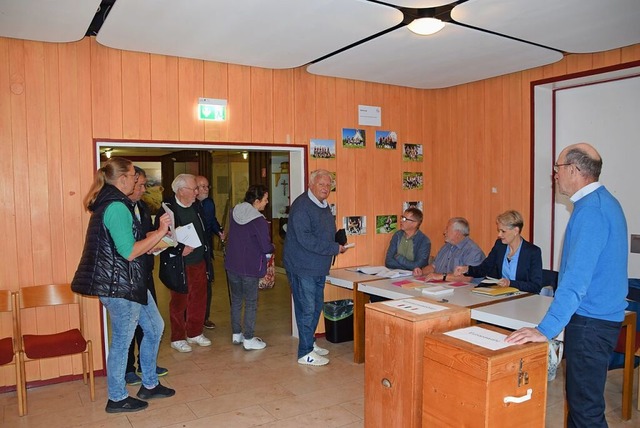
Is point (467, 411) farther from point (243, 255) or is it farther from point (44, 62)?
point (44, 62)

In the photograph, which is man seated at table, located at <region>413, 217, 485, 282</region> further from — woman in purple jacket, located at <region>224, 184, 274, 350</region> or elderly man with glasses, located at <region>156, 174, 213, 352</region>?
elderly man with glasses, located at <region>156, 174, 213, 352</region>

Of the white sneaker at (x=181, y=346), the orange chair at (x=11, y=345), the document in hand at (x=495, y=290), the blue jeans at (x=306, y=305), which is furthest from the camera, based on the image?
the white sneaker at (x=181, y=346)

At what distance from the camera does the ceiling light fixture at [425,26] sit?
332cm

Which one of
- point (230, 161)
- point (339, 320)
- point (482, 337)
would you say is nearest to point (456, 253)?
point (339, 320)

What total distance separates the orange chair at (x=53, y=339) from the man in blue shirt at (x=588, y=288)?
287cm

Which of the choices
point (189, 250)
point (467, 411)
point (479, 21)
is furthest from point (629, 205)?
point (189, 250)

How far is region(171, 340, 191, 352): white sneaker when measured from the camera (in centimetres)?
463

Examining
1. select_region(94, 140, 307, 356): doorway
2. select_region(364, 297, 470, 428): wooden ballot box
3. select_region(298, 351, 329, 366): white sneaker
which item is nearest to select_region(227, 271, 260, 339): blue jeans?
select_region(298, 351, 329, 366): white sneaker

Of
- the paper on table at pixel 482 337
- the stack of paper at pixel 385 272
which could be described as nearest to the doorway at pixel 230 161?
the stack of paper at pixel 385 272

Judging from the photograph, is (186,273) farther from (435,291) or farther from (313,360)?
(435,291)

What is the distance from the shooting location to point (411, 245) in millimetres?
4918

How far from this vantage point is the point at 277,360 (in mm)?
4414

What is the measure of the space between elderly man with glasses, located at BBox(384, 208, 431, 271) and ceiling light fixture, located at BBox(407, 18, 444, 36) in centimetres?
185

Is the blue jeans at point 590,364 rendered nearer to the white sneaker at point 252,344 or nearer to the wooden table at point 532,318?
the wooden table at point 532,318
